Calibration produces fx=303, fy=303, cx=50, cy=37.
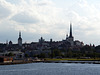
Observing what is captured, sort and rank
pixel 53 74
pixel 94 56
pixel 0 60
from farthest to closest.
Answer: pixel 94 56 → pixel 0 60 → pixel 53 74

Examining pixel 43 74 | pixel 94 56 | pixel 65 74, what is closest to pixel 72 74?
pixel 65 74

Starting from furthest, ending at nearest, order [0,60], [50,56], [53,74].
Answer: [50,56] → [0,60] → [53,74]

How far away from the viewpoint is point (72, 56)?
188500mm

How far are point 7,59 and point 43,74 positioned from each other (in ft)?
196

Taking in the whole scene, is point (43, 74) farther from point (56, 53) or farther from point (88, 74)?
point (56, 53)

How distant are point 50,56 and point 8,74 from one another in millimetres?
128321

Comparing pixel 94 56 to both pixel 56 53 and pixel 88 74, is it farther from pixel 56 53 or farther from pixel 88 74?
pixel 88 74

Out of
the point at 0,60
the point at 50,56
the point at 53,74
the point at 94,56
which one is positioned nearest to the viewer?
the point at 53,74

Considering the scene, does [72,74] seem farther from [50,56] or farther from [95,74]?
[50,56]

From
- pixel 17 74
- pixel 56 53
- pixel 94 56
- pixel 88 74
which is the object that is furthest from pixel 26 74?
pixel 56 53

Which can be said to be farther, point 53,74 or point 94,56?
point 94,56

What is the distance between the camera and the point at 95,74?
2495 inches

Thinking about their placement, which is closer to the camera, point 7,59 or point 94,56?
point 7,59

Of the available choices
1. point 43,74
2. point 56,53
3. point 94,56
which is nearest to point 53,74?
point 43,74
